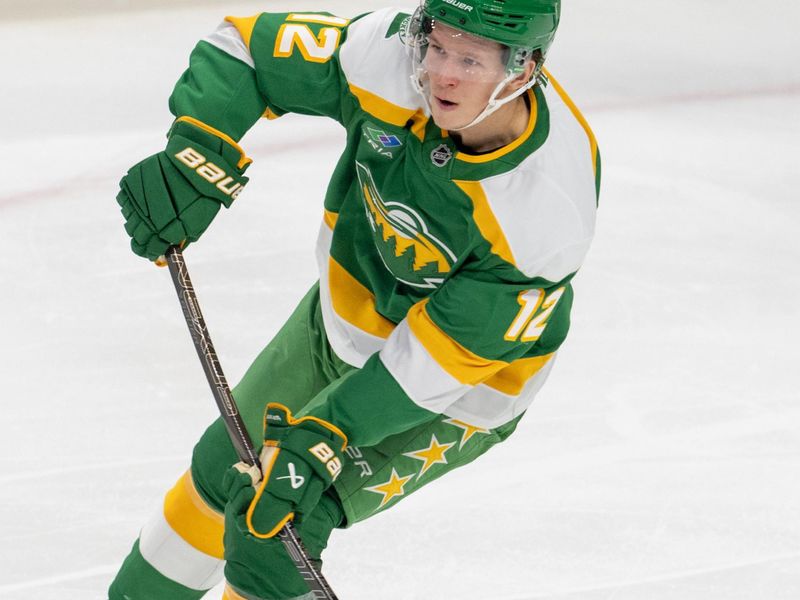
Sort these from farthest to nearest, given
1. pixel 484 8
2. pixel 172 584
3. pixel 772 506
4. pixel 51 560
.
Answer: pixel 772 506, pixel 51 560, pixel 172 584, pixel 484 8

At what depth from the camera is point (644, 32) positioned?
570 centimetres

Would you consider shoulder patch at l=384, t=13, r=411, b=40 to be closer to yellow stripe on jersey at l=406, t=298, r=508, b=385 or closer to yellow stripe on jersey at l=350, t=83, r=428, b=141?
yellow stripe on jersey at l=350, t=83, r=428, b=141

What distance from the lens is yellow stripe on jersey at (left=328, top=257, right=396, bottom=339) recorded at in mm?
2666

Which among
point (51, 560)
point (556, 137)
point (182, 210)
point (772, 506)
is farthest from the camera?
point (772, 506)

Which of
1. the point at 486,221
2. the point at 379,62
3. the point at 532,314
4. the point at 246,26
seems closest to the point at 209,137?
the point at 246,26

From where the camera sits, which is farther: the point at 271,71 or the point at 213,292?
the point at 213,292

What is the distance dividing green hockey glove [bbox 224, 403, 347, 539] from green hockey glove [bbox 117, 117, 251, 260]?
0.42 meters

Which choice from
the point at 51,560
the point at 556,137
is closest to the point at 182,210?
the point at 556,137

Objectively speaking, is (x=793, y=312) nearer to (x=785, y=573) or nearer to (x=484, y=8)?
(x=785, y=573)

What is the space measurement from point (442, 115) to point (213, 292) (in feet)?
5.98

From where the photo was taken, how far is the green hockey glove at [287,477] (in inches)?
90.9

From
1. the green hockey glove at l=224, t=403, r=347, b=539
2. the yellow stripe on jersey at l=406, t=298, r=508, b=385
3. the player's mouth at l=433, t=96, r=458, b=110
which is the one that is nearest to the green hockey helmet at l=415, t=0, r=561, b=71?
the player's mouth at l=433, t=96, r=458, b=110

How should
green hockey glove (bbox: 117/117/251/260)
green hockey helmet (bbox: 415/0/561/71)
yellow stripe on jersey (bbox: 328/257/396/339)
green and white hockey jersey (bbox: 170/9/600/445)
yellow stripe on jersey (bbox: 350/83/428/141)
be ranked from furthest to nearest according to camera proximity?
yellow stripe on jersey (bbox: 328/257/396/339), green hockey glove (bbox: 117/117/251/260), yellow stripe on jersey (bbox: 350/83/428/141), green and white hockey jersey (bbox: 170/9/600/445), green hockey helmet (bbox: 415/0/561/71)

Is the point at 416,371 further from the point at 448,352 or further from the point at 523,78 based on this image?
the point at 523,78
